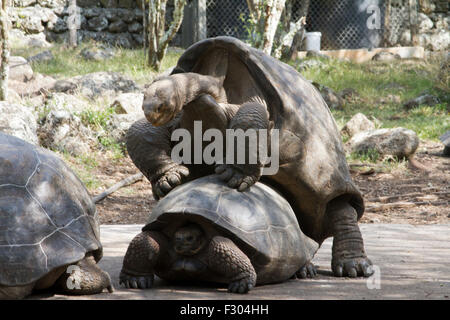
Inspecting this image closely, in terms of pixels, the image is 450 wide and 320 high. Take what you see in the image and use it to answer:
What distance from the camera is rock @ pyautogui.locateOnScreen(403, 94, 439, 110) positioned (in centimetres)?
1198

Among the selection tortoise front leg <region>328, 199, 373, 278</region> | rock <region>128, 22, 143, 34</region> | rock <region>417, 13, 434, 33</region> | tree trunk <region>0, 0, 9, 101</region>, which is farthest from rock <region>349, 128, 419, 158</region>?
rock <region>128, 22, 143, 34</region>

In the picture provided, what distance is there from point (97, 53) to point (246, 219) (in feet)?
33.5

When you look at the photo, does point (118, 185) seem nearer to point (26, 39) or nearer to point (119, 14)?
point (26, 39)

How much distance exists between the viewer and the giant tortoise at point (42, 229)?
2638mm

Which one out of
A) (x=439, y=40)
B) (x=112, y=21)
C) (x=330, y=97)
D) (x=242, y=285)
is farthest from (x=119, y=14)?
(x=242, y=285)

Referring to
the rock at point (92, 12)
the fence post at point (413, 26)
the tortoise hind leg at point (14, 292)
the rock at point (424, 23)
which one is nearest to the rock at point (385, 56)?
the fence post at point (413, 26)

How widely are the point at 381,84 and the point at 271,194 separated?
10145 mm

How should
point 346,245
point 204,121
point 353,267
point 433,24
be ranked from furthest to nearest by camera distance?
point 433,24 < point 346,245 < point 353,267 < point 204,121

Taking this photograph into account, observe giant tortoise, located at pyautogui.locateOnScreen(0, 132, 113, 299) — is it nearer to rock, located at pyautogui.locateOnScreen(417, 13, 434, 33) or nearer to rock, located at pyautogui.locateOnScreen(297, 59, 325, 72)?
rock, located at pyautogui.locateOnScreen(297, 59, 325, 72)

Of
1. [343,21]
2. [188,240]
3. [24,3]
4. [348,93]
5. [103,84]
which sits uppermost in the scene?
[24,3]

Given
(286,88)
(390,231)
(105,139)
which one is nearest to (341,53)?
(105,139)

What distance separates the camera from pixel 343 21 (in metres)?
15.3

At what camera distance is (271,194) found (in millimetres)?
3570

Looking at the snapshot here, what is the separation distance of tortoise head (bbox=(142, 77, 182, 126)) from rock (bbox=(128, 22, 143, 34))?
43.7 feet
